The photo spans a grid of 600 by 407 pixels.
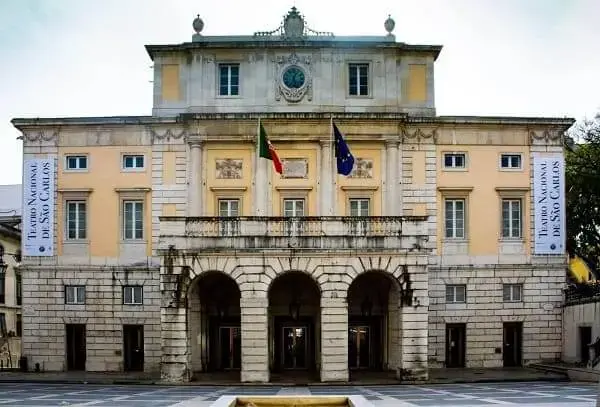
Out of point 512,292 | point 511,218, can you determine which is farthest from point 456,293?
point 511,218

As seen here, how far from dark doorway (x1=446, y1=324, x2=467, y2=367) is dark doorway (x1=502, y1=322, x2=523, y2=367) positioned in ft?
6.97

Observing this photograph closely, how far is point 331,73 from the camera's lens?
46281mm

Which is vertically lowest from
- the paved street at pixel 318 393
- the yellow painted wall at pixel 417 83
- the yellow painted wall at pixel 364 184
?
the paved street at pixel 318 393

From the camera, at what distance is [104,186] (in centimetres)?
4644

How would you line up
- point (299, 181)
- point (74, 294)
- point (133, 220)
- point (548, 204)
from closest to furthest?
1. point (299, 181)
2. point (74, 294)
3. point (133, 220)
4. point (548, 204)

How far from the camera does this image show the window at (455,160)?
46.7 m

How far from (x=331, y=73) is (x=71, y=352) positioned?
62.4 feet

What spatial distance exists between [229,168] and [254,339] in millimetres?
10024

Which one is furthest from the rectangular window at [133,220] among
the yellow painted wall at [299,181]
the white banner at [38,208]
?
the yellow painted wall at [299,181]

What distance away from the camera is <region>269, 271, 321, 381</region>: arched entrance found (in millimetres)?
45000

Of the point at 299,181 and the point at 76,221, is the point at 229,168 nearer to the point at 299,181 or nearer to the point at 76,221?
the point at 299,181

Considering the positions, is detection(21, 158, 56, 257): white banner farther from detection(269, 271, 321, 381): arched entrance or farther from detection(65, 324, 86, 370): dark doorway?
detection(269, 271, 321, 381): arched entrance

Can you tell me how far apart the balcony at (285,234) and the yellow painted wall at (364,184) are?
224 inches

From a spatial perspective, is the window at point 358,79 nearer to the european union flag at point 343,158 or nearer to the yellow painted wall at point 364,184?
the yellow painted wall at point 364,184
